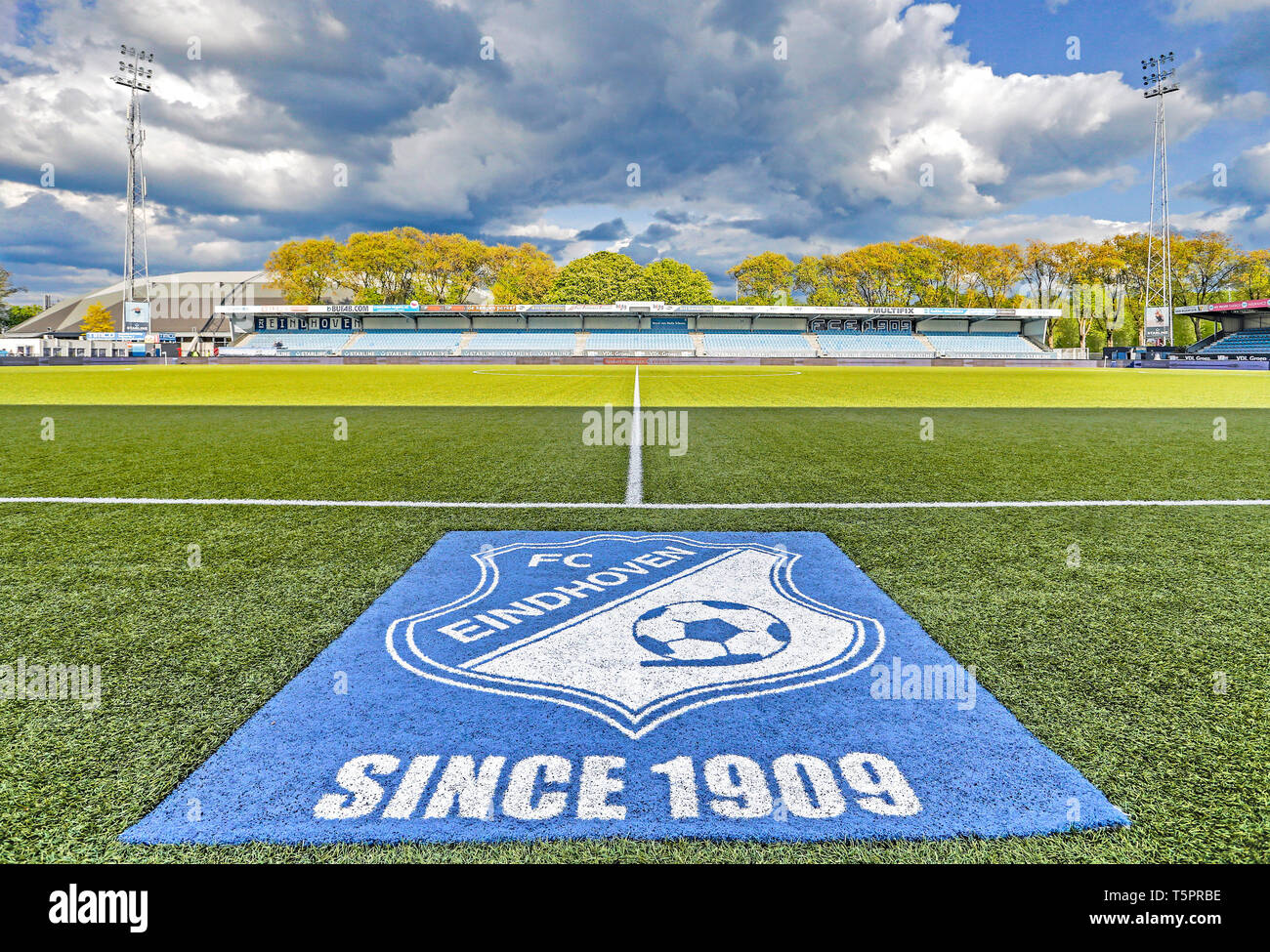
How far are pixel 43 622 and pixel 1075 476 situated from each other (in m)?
7.58

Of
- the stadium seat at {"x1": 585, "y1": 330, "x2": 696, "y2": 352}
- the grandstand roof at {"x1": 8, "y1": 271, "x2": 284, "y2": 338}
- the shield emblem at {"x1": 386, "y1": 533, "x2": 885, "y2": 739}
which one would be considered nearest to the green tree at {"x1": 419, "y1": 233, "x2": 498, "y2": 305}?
the stadium seat at {"x1": 585, "y1": 330, "x2": 696, "y2": 352}

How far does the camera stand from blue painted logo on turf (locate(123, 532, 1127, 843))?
1688 mm

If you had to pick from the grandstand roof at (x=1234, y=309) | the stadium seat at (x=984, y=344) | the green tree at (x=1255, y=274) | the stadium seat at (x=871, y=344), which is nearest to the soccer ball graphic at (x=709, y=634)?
the stadium seat at (x=871, y=344)

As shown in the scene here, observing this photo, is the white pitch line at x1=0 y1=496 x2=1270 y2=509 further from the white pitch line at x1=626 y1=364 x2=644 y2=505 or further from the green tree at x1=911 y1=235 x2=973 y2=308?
the green tree at x1=911 y1=235 x2=973 y2=308

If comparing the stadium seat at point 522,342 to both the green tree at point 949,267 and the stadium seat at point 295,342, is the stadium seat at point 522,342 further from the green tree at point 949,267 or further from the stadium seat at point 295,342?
the green tree at point 949,267

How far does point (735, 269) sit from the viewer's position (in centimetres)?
9175

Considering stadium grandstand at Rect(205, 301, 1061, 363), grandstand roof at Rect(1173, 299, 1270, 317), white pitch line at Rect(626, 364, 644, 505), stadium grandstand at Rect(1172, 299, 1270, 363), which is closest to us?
white pitch line at Rect(626, 364, 644, 505)

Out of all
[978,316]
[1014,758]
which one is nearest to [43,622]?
[1014,758]

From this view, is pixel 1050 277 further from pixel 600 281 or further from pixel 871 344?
pixel 600 281

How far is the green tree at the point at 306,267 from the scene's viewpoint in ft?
251

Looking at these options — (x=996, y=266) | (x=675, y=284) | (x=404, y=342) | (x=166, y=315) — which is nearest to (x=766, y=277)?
(x=675, y=284)

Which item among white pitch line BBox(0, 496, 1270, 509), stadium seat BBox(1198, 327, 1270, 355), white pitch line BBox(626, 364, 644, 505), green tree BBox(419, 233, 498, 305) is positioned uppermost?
green tree BBox(419, 233, 498, 305)

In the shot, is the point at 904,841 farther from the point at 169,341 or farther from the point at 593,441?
the point at 169,341

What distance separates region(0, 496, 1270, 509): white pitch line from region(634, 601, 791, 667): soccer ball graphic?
2.29 m
